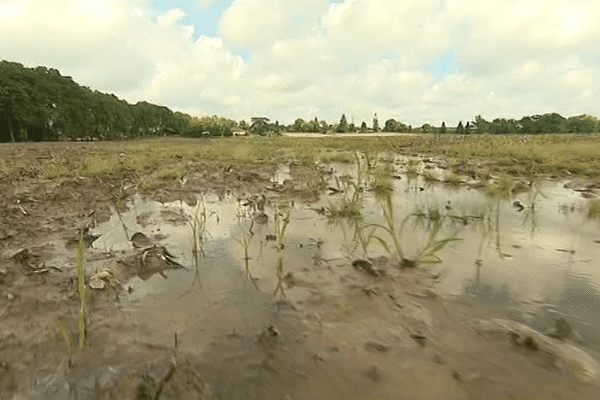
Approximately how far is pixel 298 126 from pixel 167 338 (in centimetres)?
6833

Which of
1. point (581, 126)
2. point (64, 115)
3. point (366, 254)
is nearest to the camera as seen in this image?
point (366, 254)

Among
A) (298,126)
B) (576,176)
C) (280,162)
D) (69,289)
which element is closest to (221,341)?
(69,289)

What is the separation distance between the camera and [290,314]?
65.4 inches

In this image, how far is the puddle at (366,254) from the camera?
1692 millimetres

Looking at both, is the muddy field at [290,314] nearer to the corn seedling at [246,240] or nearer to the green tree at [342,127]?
the corn seedling at [246,240]

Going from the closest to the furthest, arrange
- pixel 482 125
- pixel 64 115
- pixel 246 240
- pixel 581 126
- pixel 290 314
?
1. pixel 290 314
2. pixel 246 240
3. pixel 64 115
4. pixel 482 125
5. pixel 581 126

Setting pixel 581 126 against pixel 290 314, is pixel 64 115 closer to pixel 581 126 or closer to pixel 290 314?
pixel 290 314

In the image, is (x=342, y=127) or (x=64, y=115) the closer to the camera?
(x=64, y=115)

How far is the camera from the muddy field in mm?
1196

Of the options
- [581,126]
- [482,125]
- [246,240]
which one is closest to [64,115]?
[246,240]

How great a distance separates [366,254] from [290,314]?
1.03 m

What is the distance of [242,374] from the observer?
1.24 meters

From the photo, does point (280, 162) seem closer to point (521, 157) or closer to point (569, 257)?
point (521, 157)

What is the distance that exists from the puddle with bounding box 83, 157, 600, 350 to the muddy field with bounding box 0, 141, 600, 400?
2cm
